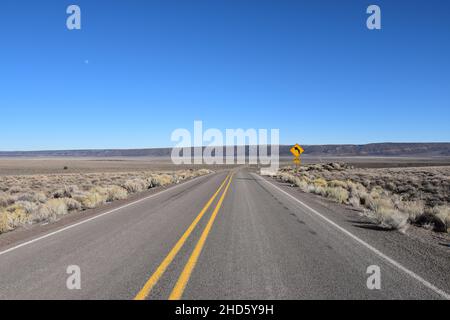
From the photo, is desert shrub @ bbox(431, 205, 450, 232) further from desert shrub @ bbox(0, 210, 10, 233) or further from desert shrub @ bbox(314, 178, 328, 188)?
desert shrub @ bbox(314, 178, 328, 188)

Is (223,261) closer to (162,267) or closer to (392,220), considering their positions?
(162,267)

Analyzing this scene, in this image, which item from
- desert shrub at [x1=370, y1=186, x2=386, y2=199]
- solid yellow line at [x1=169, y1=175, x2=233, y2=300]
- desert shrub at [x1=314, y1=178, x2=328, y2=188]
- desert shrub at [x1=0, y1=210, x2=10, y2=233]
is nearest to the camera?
solid yellow line at [x1=169, y1=175, x2=233, y2=300]

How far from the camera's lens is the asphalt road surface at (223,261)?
15.7 feet

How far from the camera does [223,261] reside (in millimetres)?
6145

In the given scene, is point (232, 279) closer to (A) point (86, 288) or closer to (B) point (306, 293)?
(B) point (306, 293)

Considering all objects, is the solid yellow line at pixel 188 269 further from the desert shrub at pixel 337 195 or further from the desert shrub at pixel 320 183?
the desert shrub at pixel 320 183

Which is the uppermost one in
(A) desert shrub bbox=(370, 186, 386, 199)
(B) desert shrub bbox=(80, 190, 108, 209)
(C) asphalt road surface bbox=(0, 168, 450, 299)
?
(C) asphalt road surface bbox=(0, 168, 450, 299)

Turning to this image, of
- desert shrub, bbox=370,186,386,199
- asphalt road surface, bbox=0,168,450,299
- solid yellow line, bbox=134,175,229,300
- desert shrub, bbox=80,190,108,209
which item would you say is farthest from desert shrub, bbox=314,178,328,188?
solid yellow line, bbox=134,175,229,300

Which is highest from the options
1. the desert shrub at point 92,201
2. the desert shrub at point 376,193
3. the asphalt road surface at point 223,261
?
the asphalt road surface at point 223,261

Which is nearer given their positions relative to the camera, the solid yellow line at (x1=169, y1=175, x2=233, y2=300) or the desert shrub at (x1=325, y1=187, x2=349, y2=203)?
the solid yellow line at (x1=169, y1=175, x2=233, y2=300)

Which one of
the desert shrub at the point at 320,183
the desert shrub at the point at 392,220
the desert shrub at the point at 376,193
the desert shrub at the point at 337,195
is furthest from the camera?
the desert shrub at the point at 320,183

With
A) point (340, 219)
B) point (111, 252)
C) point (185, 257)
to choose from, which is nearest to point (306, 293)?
point (185, 257)

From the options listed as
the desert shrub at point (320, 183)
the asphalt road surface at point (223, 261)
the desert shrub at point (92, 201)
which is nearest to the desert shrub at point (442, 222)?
the asphalt road surface at point (223, 261)

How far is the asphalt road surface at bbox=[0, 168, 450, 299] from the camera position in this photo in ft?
15.7
